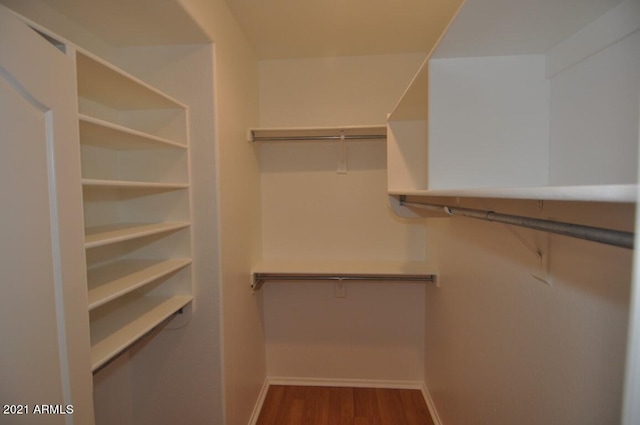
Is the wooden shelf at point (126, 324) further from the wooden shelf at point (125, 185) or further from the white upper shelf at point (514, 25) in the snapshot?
the white upper shelf at point (514, 25)

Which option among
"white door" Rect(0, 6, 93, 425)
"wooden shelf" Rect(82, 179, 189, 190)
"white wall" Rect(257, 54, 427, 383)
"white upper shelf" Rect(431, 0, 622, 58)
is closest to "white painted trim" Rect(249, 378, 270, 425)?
"white wall" Rect(257, 54, 427, 383)

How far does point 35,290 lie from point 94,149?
2.72 ft

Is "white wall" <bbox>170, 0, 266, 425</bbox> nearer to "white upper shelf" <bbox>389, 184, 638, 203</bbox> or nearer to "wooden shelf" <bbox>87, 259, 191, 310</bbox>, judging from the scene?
"wooden shelf" <bbox>87, 259, 191, 310</bbox>

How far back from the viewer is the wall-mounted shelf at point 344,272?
1.83 m

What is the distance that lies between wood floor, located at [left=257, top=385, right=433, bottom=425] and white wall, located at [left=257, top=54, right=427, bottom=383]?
0.11 meters

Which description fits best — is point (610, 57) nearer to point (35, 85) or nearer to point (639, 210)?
point (639, 210)

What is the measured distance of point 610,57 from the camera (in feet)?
2.05

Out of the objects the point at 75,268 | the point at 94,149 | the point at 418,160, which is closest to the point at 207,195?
the point at 94,149

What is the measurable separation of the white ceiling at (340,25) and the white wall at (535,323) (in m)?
1.22

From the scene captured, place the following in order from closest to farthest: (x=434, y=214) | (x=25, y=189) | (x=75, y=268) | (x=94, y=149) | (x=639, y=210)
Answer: (x=639, y=210) < (x=25, y=189) < (x=75, y=268) < (x=94, y=149) < (x=434, y=214)

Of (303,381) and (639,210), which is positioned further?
(303,381)

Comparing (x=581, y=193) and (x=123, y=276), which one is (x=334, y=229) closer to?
(x=123, y=276)

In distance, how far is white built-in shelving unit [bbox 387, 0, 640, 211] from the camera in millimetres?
602

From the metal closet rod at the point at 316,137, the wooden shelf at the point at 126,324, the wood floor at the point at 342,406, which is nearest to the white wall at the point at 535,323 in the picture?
the wood floor at the point at 342,406
